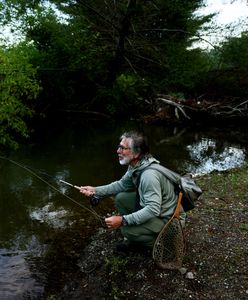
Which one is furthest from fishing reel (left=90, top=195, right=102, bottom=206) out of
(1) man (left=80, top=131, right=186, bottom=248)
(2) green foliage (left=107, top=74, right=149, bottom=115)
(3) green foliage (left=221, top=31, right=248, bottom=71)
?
(2) green foliage (left=107, top=74, right=149, bottom=115)

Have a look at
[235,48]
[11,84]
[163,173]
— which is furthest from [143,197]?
[235,48]

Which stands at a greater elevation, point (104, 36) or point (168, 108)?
point (104, 36)

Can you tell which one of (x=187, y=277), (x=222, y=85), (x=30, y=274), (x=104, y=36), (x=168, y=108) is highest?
(x=104, y=36)

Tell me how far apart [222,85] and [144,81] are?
9.99 metres

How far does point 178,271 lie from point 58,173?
8607 millimetres

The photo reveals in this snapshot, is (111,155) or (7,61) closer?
(7,61)

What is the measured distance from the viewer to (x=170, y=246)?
5008mm

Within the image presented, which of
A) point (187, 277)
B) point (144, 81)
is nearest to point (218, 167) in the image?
point (187, 277)

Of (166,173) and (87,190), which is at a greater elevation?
(166,173)

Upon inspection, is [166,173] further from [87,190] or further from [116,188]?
[87,190]

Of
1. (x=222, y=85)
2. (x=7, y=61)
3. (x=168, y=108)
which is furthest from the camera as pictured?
(x=222, y=85)

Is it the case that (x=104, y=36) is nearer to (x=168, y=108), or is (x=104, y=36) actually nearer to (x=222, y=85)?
(x=168, y=108)

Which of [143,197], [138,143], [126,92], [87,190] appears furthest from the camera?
[126,92]

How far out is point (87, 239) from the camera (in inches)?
280
